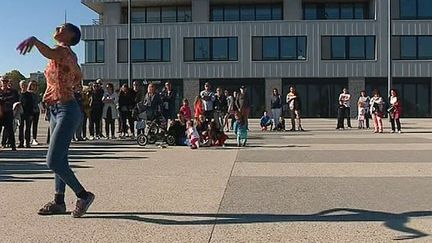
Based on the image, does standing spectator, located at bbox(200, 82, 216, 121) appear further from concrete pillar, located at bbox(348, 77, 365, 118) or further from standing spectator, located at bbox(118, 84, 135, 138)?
concrete pillar, located at bbox(348, 77, 365, 118)

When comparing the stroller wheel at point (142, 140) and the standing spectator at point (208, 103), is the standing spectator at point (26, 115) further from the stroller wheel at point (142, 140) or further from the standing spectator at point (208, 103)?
the standing spectator at point (208, 103)

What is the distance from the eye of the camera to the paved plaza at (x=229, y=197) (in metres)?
6.10

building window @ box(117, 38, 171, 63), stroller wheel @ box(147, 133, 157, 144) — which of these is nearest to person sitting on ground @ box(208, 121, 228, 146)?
stroller wheel @ box(147, 133, 157, 144)

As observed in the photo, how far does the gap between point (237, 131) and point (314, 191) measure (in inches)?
323

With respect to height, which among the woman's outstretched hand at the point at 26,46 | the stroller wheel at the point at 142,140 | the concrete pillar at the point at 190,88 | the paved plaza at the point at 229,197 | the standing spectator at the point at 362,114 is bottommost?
the paved plaza at the point at 229,197

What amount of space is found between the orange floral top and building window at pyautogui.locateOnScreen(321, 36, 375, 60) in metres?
40.7

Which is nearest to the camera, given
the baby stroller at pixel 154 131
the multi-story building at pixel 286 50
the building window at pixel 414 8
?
the baby stroller at pixel 154 131

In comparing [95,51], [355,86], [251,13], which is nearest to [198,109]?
[355,86]

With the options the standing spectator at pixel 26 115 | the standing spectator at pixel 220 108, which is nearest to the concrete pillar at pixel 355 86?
the standing spectator at pixel 220 108

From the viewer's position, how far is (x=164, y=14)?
1928 inches

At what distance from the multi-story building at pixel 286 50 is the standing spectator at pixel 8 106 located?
30731 mm

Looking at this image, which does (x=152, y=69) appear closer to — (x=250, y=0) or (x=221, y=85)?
(x=221, y=85)

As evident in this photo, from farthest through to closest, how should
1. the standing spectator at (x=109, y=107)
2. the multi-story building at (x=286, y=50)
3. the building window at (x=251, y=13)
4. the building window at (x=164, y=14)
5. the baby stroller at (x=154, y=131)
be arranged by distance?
the building window at (x=164, y=14)
the building window at (x=251, y=13)
the multi-story building at (x=286, y=50)
the standing spectator at (x=109, y=107)
the baby stroller at (x=154, y=131)

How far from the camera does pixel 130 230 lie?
243 inches
